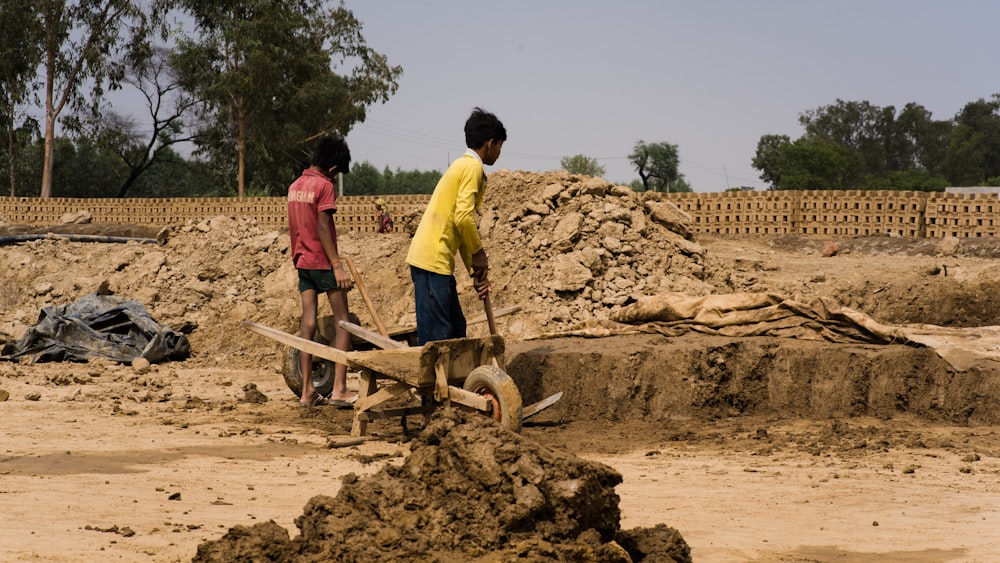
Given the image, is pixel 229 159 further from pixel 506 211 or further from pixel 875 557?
pixel 875 557

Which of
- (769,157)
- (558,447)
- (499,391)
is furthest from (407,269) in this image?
(769,157)

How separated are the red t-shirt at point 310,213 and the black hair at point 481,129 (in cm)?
136

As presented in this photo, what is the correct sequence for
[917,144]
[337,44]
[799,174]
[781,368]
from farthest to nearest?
[917,144], [799,174], [337,44], [781,368]

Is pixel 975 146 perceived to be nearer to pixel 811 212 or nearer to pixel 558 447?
pixel 811 212

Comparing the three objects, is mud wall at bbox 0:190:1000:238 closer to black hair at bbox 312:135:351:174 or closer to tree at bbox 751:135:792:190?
black hair at bbox 312:135:351:174

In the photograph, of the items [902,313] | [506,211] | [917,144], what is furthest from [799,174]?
[506,211]

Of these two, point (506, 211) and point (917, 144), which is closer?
point (506, 211)

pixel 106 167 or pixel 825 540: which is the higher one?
pixel 106 167

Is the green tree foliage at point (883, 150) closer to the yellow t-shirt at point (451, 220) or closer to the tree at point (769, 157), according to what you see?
the tree at point (769, 157)

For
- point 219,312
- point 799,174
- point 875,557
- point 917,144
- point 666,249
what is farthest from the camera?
point 917,144

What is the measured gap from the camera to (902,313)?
15.3m

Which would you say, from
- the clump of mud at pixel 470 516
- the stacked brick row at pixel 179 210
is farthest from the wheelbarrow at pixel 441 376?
the stacked brick row at pixel 179 210

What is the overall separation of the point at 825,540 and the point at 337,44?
130ft

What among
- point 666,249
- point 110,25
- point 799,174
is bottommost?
point 666,249
